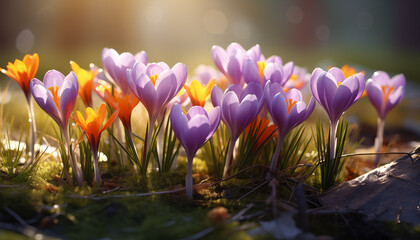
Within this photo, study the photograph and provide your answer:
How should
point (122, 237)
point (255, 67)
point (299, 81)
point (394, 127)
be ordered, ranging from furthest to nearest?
point (394, 127), point (299, 81), point (255, 67), point (122, 237)

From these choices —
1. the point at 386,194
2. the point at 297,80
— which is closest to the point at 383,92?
the point at 297,80

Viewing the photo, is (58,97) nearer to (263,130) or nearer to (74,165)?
(74,165)

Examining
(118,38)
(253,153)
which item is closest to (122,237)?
(253,153)

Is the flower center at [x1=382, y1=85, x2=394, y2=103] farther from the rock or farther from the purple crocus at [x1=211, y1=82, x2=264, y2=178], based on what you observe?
the purple crocus at [x1=211, y1=82, x2=264, y2=178]

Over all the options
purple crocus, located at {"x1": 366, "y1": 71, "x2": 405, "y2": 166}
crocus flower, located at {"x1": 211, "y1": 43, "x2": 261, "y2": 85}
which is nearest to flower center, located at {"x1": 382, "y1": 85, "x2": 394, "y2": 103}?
purple crocus, located at {"x1": 366, "y1": 71, "x2": 405, "y2": 166}

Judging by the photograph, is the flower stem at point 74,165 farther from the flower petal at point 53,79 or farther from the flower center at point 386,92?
the flower center at point 386,92

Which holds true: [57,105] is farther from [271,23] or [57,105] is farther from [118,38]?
[271,23]

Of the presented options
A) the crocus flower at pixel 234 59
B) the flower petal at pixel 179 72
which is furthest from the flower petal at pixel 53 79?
the crocus flower at pixel 234 59
